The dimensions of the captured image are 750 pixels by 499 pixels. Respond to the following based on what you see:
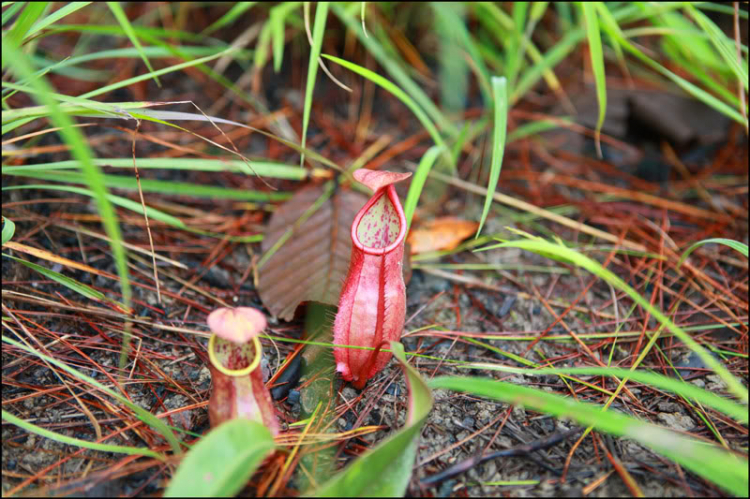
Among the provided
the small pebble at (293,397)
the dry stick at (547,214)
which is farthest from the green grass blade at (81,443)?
the dry stick at (547,214)

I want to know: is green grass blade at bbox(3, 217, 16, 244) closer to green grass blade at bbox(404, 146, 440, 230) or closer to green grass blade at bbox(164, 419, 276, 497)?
green grass blade at bbox(164, 419, 276, 497)

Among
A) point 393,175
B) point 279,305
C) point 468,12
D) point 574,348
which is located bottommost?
point 574,348

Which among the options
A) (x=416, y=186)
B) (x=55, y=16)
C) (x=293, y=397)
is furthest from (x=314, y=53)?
(x=293, y=397)

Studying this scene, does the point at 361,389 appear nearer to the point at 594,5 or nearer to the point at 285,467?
the point at 285,467

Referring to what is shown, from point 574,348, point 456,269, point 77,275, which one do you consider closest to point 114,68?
point 77,275

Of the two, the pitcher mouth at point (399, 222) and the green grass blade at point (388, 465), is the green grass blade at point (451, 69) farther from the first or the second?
the green grass blade at point (388, 465)

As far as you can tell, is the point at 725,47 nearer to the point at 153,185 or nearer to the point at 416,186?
the point at 416,186
